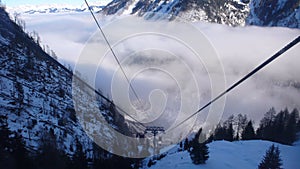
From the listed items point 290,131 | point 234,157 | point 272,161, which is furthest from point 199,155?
point 290,131

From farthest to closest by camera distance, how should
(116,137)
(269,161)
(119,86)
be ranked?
(116,137) < (119,86) < (269,161)

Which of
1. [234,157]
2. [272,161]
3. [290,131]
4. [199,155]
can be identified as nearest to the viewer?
[272,161]

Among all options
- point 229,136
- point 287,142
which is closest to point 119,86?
point 229,136

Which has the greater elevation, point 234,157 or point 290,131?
point 290,131

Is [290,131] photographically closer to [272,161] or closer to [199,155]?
[199,155]

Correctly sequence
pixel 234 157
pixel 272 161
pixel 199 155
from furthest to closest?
pixel 234 157 < pixel 199 155 < pixel 272 161

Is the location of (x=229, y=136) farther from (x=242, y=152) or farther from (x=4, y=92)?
(x=4, y=92)

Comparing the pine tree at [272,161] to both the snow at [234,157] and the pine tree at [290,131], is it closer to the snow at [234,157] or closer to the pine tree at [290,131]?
the snow at [234,157]

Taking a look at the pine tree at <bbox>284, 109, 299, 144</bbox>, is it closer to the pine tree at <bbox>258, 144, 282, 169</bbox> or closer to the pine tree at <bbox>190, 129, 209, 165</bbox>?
the pine tree at <bbox>190, 129, 209, 165</bbox>
